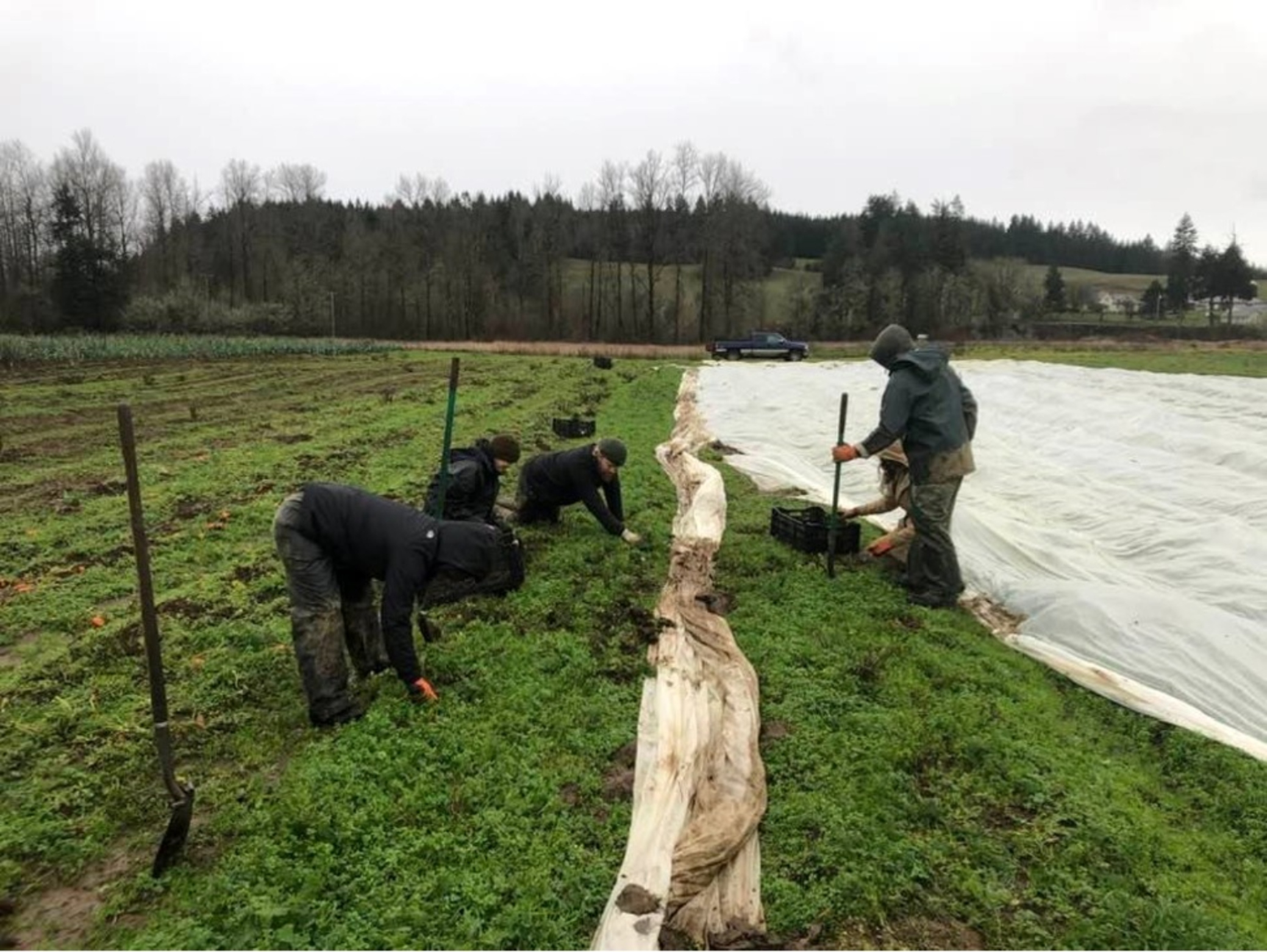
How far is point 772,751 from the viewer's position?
15.7 feet

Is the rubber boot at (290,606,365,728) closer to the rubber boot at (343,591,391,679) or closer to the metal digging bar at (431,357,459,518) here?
the rubber boot at (343,591,391,679)

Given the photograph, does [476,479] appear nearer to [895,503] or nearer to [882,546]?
[882,546]

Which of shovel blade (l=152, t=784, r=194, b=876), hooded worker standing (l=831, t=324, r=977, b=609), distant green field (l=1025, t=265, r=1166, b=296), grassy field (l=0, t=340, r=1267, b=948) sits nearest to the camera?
grassy field (l=0, t=340, r=1267, b=948)

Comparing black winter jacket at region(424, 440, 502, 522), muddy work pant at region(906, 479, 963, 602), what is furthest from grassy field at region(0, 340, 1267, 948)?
black winter jacket at region(424, 440, 502, 522)

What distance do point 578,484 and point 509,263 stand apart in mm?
69413

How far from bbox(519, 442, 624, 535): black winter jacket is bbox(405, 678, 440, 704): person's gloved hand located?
3539mm

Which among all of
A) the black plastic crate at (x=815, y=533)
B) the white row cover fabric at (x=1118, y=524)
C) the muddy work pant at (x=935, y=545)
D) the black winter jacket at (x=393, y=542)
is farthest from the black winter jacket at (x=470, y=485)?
the white row cover fabric at (x=1118, y=524)

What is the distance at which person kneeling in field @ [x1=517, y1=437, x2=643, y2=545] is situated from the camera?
821 cm

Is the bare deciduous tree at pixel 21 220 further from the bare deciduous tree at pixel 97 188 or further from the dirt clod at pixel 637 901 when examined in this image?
the dirt clod at pixel 637 901

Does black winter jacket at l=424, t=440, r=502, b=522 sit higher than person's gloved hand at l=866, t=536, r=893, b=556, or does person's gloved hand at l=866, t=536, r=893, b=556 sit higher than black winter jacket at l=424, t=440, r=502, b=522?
black winter jacket at l=424, t=440, r=502, b=522

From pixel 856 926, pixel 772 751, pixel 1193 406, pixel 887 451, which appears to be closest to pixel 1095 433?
pixel 1193 406

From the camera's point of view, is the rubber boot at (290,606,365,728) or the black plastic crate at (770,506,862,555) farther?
A: the black plastic crate at (770,506,862,555)

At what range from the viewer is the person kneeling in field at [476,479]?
A: 22.9 ft

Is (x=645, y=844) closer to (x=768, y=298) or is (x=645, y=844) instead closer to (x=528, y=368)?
(x=528, y=368)
